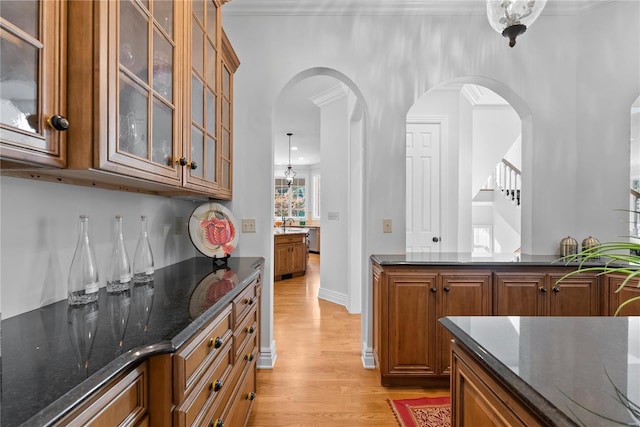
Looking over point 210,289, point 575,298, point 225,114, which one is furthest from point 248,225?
point 575,298

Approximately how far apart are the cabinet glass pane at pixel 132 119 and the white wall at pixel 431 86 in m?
1.42

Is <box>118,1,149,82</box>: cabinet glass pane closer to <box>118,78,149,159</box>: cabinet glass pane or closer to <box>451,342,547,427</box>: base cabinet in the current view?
<box>118,78,149,159</box>: cabinet glass pane

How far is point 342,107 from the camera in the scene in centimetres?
431

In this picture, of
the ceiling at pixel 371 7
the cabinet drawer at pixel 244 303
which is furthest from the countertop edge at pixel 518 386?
the ceiling at pixel 371 7

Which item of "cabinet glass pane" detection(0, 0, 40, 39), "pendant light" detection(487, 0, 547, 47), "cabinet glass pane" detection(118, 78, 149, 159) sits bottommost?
"cabinet glass pane" detection(118, 78, 149, 159)

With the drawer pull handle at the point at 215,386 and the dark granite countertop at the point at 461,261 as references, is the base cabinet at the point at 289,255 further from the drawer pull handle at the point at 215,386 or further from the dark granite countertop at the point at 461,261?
the drawer pull handle at the point at 215,386

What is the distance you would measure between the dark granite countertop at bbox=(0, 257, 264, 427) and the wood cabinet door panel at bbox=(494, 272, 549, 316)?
1877mm

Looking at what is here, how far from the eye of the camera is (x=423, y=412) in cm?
196

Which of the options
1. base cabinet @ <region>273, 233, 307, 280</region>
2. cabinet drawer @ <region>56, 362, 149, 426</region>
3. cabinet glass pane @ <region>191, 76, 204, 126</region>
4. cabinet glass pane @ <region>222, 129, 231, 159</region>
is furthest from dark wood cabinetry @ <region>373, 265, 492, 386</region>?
base cabinet @ <region>273, 233, 307, 280</region>

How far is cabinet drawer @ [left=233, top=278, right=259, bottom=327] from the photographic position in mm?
1494

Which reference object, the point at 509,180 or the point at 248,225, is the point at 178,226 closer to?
the point at 248,225

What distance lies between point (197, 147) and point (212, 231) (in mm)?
602

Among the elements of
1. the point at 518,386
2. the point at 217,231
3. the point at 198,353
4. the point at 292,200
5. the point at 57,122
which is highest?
the point at 292,200

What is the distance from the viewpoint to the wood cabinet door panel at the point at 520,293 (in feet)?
7.27
